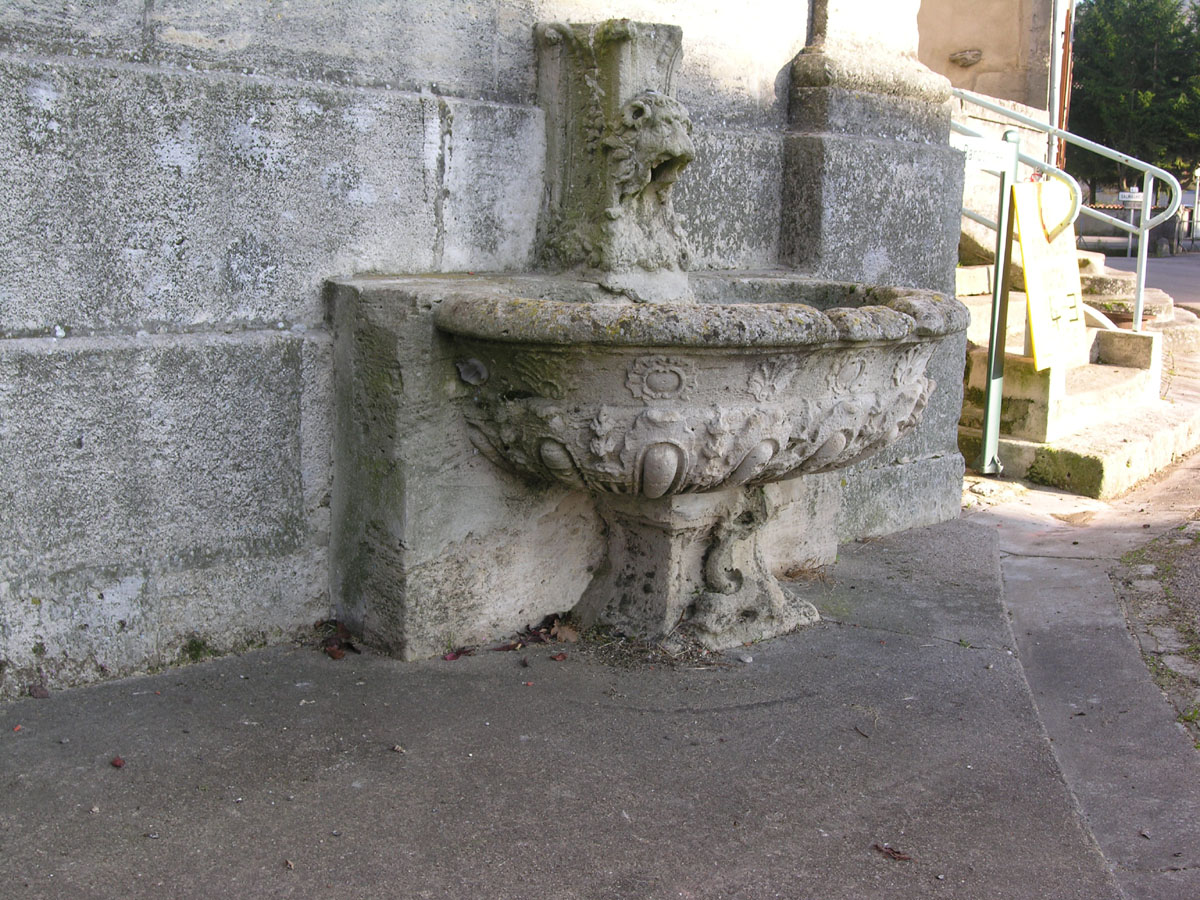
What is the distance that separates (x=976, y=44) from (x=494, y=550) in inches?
315

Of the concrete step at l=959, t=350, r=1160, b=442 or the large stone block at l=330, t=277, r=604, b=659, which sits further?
the concrete step at l=959, t=350, r=1160, b=442

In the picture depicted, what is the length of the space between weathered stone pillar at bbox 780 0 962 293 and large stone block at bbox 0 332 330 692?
1736mm

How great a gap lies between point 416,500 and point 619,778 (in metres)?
0.83

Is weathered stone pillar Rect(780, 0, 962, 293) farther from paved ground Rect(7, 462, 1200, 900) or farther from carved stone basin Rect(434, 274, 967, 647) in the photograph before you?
paved ground Rect(7, 462, 1200, 900)

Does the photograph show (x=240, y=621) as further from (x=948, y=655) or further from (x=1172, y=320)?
(x=1172, y=320)

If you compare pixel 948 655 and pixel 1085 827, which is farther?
pixel 948 655

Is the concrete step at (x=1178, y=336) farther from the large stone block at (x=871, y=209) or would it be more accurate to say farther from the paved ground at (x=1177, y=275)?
the large stone block at (x=871, y=209)

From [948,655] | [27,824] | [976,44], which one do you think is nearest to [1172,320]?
[976,44]

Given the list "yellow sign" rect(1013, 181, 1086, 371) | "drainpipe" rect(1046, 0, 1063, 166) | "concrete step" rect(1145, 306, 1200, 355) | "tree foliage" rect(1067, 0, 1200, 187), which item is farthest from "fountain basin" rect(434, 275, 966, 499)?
"tree foliage" rect(1067, 0, 1200, 187)

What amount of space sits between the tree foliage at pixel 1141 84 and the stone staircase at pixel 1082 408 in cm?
2244

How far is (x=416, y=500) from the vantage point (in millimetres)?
2711

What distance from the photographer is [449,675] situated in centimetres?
273

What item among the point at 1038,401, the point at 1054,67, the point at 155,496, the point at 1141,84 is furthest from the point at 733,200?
the point at 1141,84

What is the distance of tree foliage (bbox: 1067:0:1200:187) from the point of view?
26516 mm
